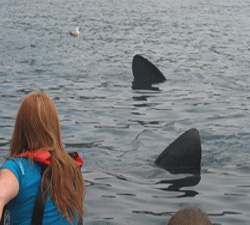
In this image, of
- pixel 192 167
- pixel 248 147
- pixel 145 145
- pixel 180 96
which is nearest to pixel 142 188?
pixel 192 167

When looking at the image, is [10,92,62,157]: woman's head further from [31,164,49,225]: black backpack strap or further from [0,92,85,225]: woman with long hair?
[31,164,49,225]: black backpack strap

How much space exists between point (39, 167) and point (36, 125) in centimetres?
30

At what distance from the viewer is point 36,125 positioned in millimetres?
4203

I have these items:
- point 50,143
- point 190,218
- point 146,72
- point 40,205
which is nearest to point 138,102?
point 146,72

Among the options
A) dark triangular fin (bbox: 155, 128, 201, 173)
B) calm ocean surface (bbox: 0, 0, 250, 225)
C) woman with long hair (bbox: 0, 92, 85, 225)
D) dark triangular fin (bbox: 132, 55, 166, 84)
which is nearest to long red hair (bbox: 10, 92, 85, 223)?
woman with long hair (bbox: 0, 92, 85, 225)

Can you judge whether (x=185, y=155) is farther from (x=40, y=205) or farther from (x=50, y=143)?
(x=40, y=205)

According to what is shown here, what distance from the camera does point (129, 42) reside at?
23.4m

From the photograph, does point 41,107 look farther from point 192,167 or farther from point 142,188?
point 192,167

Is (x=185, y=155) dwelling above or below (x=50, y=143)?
below

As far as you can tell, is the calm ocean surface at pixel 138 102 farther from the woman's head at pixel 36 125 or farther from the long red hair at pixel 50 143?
the woman's head at pixel 36 125

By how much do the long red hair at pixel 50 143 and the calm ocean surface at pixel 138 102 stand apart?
2752 millimetres

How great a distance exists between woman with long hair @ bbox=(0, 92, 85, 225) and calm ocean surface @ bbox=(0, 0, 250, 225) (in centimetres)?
281

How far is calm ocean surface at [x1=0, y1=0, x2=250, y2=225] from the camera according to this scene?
7.88m

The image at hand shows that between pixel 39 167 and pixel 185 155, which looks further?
pixel 185 155
